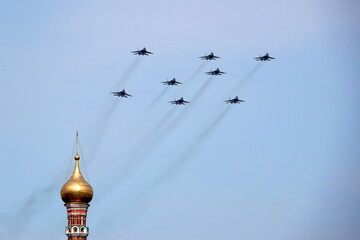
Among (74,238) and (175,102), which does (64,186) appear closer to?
(74,238)

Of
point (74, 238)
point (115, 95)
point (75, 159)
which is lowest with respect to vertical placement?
point (74, 238)

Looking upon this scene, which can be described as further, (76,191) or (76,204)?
(76,204)

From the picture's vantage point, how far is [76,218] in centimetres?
12119

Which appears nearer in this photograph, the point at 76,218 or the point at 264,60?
the point at 76,218

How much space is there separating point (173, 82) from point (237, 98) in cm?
753

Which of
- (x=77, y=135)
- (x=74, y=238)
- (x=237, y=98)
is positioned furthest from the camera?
(x=237, y=98)

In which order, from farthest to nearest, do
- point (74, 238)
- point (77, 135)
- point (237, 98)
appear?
point (237, 98) < point (77, 135) < point (74, 238)

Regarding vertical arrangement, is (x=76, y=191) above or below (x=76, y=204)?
above

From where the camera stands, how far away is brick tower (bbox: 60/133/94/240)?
12088 cm

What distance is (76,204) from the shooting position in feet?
398

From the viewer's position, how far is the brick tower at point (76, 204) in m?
121

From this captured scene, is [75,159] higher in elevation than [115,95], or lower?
lower

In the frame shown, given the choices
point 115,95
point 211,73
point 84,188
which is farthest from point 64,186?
point 211,73

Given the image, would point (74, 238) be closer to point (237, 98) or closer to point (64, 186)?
point (64, 186)
